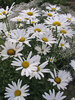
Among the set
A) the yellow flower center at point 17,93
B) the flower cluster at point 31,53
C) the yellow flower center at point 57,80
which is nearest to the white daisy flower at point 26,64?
the flower cluster at point 31,53

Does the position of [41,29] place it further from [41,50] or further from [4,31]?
[4,31]

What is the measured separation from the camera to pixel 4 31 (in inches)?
72.7

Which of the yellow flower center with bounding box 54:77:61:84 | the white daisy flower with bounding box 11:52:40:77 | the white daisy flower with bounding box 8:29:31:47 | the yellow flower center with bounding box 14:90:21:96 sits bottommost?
the yellow flower center with bounding box 54:77:61:84

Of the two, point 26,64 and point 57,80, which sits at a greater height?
point 26,64

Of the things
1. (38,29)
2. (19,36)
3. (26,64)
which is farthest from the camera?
(38,29)

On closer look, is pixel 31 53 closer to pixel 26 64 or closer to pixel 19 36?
pixel 26 64

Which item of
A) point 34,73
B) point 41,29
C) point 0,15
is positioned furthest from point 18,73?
point 0,15

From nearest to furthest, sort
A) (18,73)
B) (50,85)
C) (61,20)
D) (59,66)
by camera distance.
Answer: (18,73) → (61,20) → (50,85) → (59,66)

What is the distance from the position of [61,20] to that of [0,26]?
2.26 feet

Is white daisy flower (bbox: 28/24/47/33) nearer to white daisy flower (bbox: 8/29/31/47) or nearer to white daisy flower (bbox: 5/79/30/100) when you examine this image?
white daisy flower (bbox: 8/29/31/47)

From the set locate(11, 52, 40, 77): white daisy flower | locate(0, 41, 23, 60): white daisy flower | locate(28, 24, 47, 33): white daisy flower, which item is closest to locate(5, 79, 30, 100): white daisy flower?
locate(11, 52, 40, 77): white daisy flower

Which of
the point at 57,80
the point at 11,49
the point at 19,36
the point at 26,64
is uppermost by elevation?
the point at 19,36

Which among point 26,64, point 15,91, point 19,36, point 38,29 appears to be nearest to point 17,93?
point 15,91

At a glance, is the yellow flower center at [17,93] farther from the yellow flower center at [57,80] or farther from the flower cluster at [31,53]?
the yellow flower center at [57,80]
